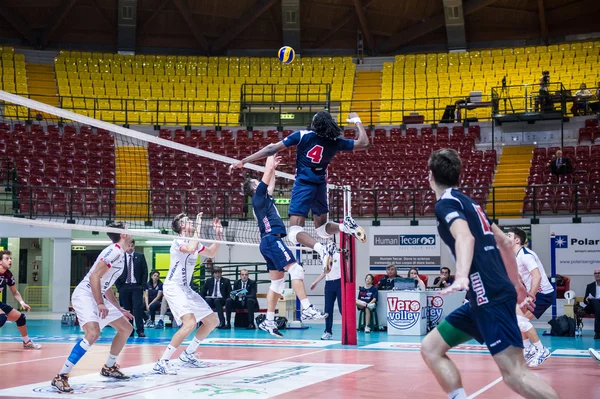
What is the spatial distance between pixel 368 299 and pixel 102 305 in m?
9.63

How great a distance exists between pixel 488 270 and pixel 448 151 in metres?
0.84

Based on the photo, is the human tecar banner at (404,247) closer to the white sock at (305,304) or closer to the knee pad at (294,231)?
the white sock at (305,304)

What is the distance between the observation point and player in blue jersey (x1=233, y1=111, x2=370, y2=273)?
24.6 ft

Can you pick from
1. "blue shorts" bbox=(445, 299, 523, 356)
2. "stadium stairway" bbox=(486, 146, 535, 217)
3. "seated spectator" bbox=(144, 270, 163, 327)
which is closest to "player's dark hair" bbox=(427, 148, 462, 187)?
"blue shorts" bbox=(445, 299, 523, 356)

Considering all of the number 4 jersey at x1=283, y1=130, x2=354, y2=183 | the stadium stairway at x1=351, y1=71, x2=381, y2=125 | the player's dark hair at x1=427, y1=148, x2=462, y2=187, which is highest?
the stadium stairway at x1=351, y1=71, x2=381, y2=125

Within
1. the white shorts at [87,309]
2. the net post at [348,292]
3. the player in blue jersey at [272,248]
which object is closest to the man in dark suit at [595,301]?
the net post at [348,292]

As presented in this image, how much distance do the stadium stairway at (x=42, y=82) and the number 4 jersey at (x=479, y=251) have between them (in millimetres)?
26962

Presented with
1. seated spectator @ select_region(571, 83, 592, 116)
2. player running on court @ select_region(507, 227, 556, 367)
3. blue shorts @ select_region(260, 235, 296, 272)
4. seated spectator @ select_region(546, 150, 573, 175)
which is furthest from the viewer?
seated spectator @ select_region(571, 83, 592, 116)

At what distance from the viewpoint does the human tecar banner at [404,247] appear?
749 inches

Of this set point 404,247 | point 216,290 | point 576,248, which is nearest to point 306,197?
point 216,290

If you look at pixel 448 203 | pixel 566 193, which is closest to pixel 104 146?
pixel 566 193

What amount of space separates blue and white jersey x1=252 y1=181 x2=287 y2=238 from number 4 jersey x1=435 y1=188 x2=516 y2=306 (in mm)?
4095

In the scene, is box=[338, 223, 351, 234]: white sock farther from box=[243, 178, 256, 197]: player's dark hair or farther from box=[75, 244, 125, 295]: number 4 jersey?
box=[75, 244, 125, 295]: number 4 jersey

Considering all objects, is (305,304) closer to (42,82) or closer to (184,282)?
(184,282)
